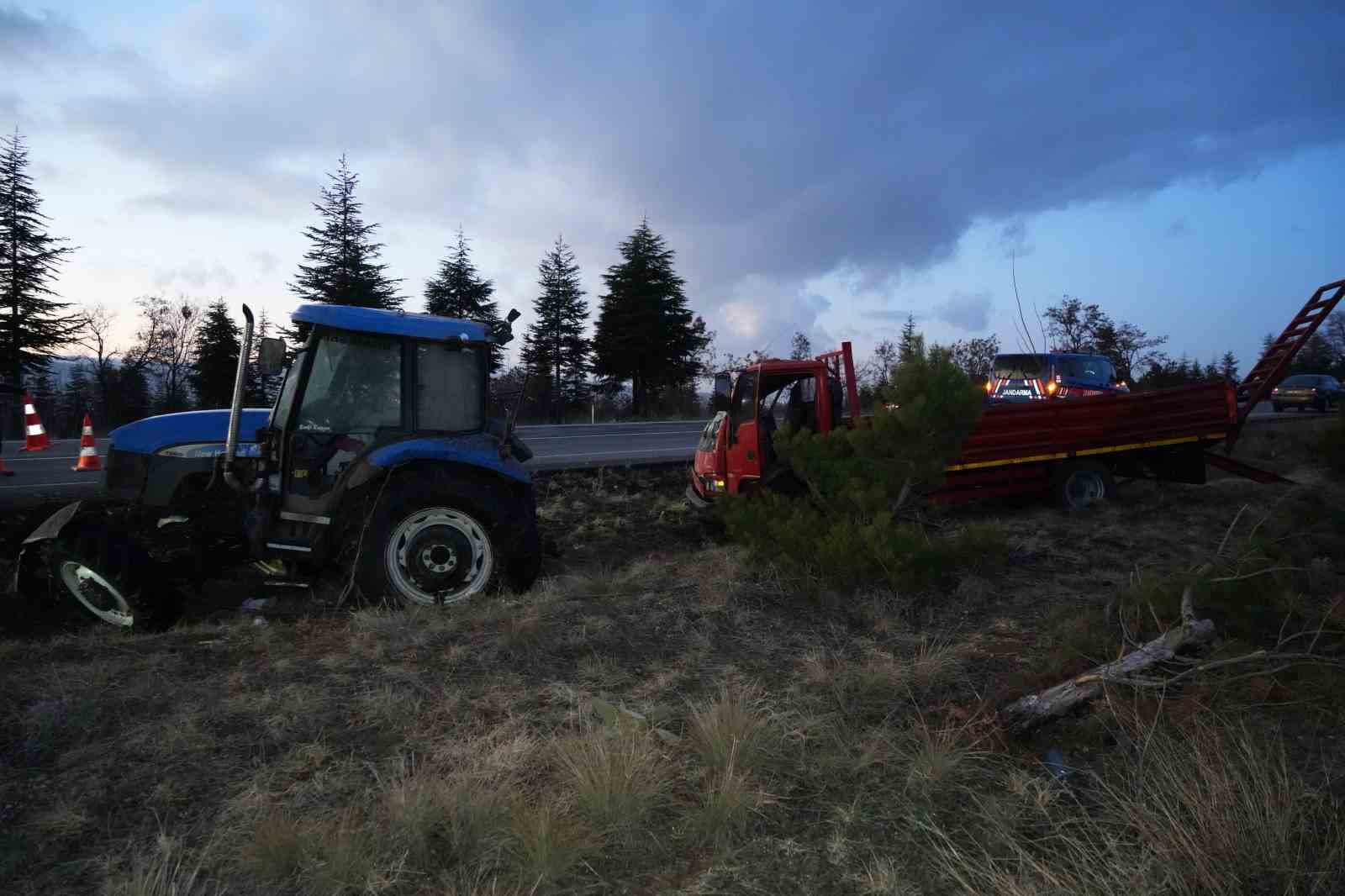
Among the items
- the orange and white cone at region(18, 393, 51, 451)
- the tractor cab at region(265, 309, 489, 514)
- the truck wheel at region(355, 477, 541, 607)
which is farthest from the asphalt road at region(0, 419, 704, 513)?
the truck wheel at region(355, 477, 541, 607)

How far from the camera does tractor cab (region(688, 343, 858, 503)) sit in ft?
30.1

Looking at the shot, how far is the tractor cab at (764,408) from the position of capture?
9.18 meters

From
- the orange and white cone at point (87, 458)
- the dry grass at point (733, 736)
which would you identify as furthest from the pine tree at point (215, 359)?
the dry grass at point (733, 736)

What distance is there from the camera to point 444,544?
229 inches

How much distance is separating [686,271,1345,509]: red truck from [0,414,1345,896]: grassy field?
A: 398 cm

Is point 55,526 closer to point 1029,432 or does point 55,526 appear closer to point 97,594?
point 97,594

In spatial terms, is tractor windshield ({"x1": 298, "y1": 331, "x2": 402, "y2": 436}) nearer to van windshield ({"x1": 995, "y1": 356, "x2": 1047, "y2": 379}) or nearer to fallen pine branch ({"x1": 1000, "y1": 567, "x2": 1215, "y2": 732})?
fallen pine branch ({"x1": 1000, "y1": 567, "x2": 1215, "y2": 732})

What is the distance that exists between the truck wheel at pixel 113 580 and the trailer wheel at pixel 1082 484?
379 inches

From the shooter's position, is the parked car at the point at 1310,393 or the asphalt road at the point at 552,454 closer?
the asphalt road at the point at 552,454

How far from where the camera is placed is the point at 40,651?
459 centimetres

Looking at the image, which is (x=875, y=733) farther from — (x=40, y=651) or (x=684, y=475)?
(x=684, y=475)

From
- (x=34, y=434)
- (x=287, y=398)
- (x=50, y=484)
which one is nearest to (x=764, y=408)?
(x=287, y=398)

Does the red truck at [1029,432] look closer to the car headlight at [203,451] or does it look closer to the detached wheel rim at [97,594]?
the car headlight at [203,451]

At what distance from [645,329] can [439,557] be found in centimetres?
3452
